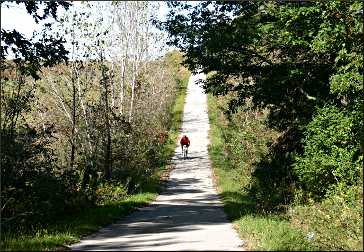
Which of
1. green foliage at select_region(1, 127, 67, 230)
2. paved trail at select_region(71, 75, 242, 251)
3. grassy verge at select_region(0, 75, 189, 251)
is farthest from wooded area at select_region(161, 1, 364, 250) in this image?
green foliage at select_region(1, 127, 67, 230)

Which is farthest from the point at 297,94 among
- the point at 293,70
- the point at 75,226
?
the point at 75,226

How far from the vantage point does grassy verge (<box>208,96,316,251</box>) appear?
9625mm

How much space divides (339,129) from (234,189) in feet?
28.9

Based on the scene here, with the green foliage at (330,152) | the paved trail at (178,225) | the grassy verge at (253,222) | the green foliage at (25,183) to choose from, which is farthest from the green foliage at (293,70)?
the green foliage at (25,183)

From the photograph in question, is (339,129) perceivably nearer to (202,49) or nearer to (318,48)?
(318,48)

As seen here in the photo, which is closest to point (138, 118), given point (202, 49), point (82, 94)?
point (82, 94)

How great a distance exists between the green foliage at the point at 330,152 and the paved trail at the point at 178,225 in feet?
10.4

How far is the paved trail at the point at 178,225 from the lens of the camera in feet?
32.7

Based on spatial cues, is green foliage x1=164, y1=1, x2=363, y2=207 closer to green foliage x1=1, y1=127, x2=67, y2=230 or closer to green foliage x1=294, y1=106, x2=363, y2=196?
green foliage x1=294, y1=106, x2=363, y2=196

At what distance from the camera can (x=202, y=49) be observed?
18266mm

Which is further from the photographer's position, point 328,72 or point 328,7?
point 328,72

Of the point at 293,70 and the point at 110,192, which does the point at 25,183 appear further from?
the point at 293,70

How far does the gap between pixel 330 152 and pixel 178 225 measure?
209 inches

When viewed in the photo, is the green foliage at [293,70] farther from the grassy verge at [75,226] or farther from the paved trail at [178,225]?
the grassy verge at [75,226]
